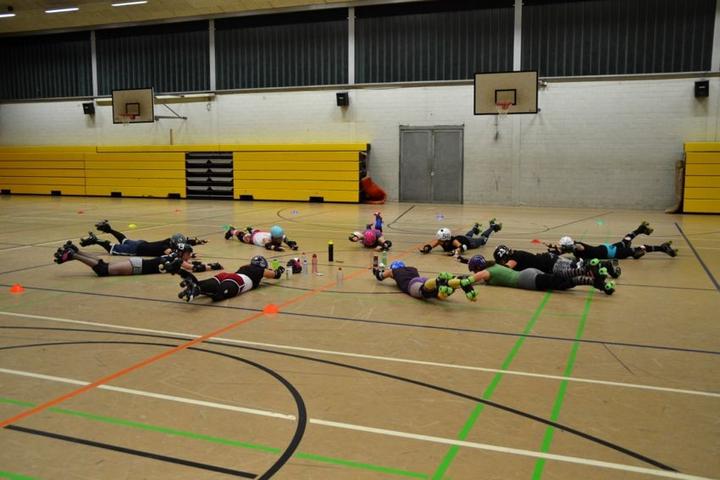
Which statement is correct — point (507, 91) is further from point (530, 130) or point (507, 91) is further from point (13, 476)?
point (13, 476)

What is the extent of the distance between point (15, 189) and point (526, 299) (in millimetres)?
25571

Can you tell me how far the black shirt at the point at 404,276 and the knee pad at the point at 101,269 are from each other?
3.32 metres

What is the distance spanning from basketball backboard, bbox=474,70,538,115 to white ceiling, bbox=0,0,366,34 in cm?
546

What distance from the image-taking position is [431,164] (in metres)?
21.1

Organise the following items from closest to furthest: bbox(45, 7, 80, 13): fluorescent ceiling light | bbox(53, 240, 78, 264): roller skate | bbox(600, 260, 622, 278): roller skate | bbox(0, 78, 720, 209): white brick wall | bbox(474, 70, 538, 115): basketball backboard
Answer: bbox(600, 260, 622, 278): roller skate → bbox(53, 240, 78, 264): roller skate → bbox(474, 70, 538, 115): basketball backboard → bbox(0, 78, 720, 209): white brick wall → bbox(45, 7, 80, 13): fluorescent ceiling light

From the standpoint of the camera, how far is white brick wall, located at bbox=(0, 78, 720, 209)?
18.4 metres

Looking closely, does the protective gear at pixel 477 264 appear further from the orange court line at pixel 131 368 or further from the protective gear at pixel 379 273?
the orange court line at pixel 131 368

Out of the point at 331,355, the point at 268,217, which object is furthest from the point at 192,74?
the point at 331,355

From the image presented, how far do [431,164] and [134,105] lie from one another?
11.4 metres

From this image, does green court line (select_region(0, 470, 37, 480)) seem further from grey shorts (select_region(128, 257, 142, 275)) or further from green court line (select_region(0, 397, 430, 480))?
grey shorts (select_region(128, 257, 142, 275))

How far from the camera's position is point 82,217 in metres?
14.7

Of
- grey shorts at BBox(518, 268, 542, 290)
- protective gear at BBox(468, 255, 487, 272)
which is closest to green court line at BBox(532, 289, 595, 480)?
grey shorts at BBox(518, 268, 542, 290)

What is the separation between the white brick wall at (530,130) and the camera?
18.4 metres

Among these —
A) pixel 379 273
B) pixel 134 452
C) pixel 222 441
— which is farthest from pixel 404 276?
pixel 134 452
